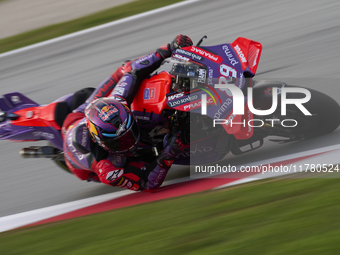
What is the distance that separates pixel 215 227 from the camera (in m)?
3.01

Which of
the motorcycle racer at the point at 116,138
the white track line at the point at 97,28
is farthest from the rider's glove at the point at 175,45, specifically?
the white track line at the point at 97,28

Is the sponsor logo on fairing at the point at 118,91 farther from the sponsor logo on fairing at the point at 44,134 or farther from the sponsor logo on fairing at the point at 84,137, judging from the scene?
the sponsor logo on fairing at the point at 44,134

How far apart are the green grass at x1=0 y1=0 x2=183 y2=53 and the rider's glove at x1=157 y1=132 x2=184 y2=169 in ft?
17.8

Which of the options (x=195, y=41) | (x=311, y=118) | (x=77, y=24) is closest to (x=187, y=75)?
(x=311, y=118)

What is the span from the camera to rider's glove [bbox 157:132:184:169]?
379 cm

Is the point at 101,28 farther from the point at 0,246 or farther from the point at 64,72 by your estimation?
the point at 0,246

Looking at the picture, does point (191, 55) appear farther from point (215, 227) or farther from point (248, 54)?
point (215, 227)

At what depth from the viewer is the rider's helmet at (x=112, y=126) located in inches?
145

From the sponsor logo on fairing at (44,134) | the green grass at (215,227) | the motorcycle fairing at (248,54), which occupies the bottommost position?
the green grass at (215,227)

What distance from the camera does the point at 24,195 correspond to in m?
4.91

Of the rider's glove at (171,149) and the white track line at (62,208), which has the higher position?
the rider's glove at (171,149)

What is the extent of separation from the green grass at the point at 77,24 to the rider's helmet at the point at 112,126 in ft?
17.3

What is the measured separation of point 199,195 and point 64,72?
4.51 m

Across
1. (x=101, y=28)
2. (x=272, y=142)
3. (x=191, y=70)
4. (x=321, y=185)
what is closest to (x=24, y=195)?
(x=191, y=70)
